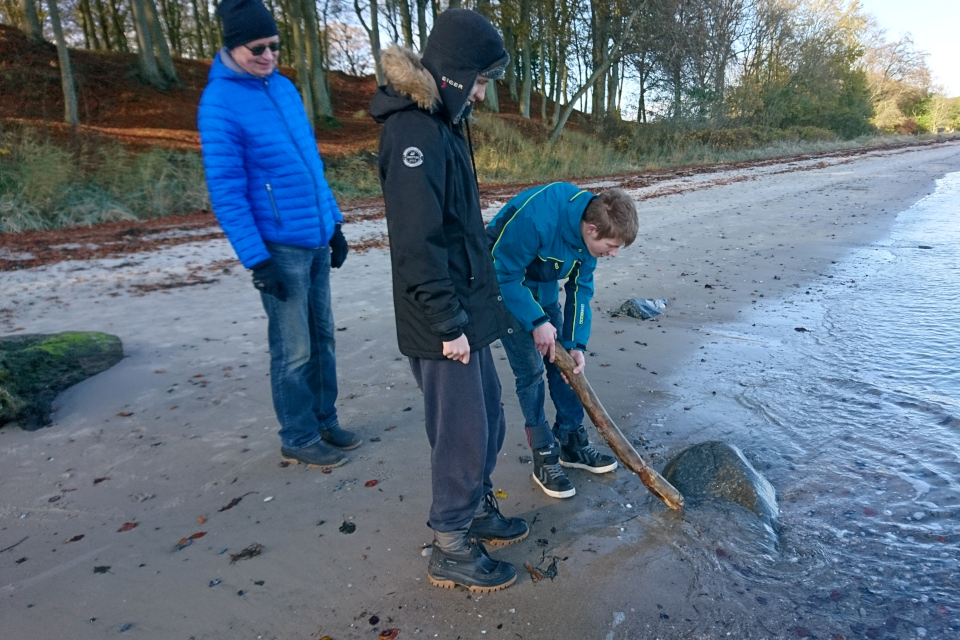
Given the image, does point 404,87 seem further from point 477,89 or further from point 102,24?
point 102,24

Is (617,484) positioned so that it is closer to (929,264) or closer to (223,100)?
(223,100)

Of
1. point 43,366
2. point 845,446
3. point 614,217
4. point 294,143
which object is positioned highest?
point 294,143

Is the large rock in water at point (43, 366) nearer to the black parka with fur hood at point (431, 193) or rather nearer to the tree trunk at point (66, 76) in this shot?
the black parka with fur hood at point (431, 193)

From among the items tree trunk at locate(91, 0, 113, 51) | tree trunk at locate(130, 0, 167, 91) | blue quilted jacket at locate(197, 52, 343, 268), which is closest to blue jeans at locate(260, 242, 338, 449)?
blue quilted jacket at locate(197, 52, 343, 268)

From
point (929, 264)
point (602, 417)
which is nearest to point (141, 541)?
point (602, 417)

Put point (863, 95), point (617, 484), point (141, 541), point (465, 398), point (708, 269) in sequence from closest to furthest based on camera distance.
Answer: point (465, 398), point (141, 541), point (617, 484), point (708, 269), point (863, 95)

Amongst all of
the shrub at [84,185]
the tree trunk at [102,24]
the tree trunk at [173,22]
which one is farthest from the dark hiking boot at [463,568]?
the tree trunk at [102,24]

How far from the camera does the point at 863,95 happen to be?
43094 millimetres

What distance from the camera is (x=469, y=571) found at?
2.50 metres

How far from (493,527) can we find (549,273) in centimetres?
119

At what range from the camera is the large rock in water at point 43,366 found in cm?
386

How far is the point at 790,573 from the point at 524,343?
1.45 metres

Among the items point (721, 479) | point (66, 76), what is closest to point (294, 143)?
point (721, 479)

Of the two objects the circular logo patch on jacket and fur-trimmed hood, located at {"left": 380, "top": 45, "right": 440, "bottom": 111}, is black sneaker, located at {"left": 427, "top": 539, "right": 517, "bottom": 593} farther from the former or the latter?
fur-trimmed hood, located at {"left": 380, "top": 45, "right": 440, "bottom": 111}
